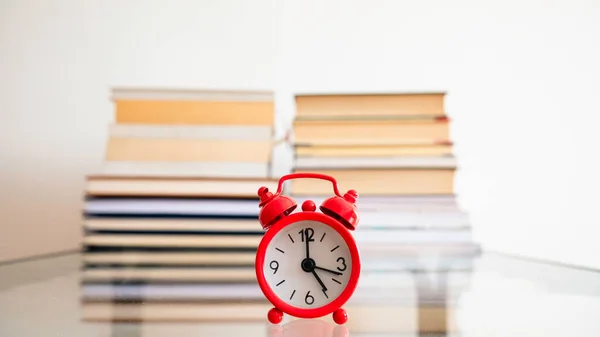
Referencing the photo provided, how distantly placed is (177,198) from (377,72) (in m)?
0.51

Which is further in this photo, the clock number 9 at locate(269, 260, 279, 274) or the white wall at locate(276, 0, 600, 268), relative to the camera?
the white wall at locate(276, 0, 600, 268)

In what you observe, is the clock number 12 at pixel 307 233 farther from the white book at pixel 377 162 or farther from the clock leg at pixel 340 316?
the white book at pixel 377 162

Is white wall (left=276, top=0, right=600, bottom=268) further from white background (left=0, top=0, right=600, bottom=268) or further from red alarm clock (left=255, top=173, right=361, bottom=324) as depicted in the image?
red alarm clock (left=255, top=173, right=361, bottom=324)

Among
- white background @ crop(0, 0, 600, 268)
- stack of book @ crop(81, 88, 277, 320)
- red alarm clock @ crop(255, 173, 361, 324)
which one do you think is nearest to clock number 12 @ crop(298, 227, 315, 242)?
red alarm clock @ crop(255, 173, 361, 324)

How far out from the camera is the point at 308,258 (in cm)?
51

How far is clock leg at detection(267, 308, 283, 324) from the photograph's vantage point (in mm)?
482

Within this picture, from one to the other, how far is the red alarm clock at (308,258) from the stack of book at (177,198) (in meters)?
0.09

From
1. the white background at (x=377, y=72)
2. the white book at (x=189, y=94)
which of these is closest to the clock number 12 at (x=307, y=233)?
the white book at (x=189, y=94)

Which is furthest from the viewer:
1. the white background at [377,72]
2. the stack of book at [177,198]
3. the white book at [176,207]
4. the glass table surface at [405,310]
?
the white background at [377,72]

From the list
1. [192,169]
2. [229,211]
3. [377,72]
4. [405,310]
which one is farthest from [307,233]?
[377,72]

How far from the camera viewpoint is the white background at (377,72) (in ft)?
3.51

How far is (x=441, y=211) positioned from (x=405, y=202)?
6 cm

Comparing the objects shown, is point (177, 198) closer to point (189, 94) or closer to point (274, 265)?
point (189, 94)

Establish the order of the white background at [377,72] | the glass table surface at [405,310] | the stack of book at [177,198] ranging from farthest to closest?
the white background at [377,72]
the stack of book at [177,198]
the glass table surface at [405,310]
